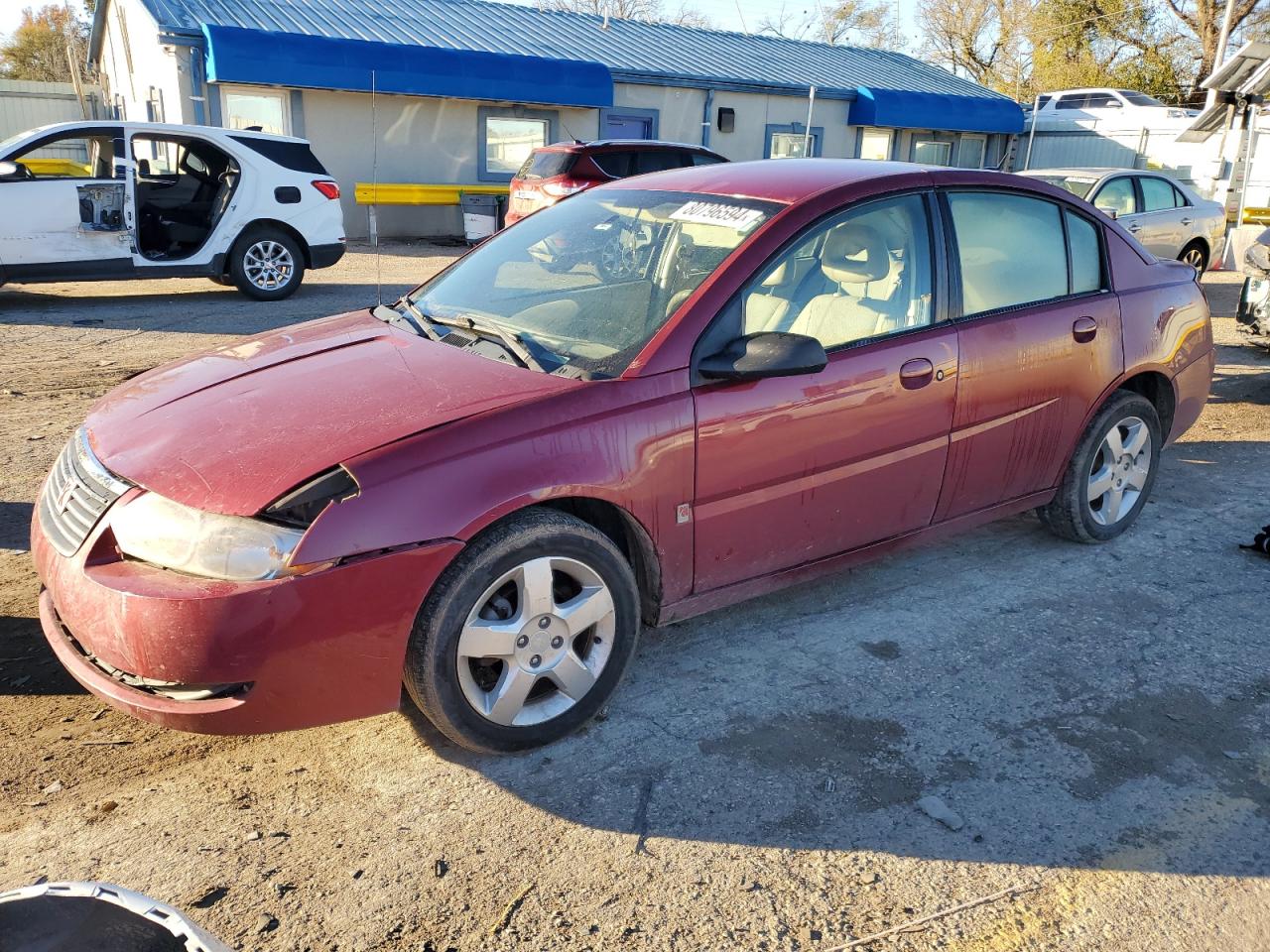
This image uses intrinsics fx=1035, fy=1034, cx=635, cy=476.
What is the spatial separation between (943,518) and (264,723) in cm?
268

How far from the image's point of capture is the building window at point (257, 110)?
17.2 m

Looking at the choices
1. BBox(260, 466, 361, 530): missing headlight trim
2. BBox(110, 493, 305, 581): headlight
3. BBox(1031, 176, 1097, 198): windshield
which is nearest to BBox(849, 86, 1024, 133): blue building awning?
BBox(1031, 176, 1097, 198): windshield

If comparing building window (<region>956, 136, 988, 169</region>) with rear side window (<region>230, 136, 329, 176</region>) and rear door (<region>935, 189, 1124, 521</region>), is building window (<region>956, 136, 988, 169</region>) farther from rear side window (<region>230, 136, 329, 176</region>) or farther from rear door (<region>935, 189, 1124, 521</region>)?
rear door (<region>935, 189, 1124, 521</region>)

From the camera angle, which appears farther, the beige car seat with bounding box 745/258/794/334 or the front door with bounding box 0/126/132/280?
the front door with bounding box 0/126/132/280

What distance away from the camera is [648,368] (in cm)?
325

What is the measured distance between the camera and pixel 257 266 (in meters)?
11.1

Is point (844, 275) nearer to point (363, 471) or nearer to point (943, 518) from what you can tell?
point (943, 518)

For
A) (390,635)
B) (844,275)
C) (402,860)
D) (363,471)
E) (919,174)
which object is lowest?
(402,860)

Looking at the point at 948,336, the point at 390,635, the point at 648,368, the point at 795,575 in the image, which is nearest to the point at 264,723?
the point at 390,635

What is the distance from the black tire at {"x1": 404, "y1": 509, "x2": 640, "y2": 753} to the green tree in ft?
170

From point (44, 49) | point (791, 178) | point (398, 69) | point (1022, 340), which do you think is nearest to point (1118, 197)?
Result: point (1022, 340)

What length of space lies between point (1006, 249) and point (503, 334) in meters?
2.16

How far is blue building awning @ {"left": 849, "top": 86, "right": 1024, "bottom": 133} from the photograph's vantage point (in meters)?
23.3

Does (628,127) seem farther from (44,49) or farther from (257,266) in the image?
(44,49)
